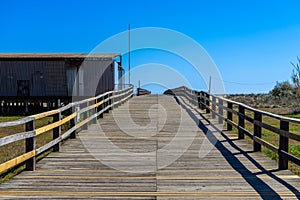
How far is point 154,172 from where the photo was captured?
6535 millimetres

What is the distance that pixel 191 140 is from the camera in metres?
10.0

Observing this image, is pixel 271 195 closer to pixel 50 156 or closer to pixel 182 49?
pixel 50 156

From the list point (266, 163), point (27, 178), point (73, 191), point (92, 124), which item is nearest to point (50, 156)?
point (27, 178)

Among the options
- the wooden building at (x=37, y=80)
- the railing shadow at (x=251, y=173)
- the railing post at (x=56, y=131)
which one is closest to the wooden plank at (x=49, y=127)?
the railing post at (x=56, y=131)

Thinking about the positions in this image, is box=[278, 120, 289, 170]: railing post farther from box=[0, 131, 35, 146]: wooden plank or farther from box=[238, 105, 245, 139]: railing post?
box=[0, 131, 35, 146]: wooden plank

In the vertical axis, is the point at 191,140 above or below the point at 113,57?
below

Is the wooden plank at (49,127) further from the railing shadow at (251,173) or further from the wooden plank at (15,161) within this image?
the railing shadow at (251,173)

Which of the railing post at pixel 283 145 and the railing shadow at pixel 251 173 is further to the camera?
the railing post at pixel 283 145

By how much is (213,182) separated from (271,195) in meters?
0.97

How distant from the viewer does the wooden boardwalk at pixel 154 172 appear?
17.6 ft

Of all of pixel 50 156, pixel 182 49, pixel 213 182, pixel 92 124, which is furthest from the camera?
pixel 182 49

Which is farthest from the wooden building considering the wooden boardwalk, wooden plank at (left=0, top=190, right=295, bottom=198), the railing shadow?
wooden plank at (left=0, top=190, right=295, bottom=198)

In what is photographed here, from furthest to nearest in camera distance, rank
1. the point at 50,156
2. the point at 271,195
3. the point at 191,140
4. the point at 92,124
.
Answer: the point at 92,124, the point at 191,140, the point at 50,156, the point at 271,195

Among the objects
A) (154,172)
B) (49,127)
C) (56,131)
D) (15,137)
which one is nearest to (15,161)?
(15,137)
